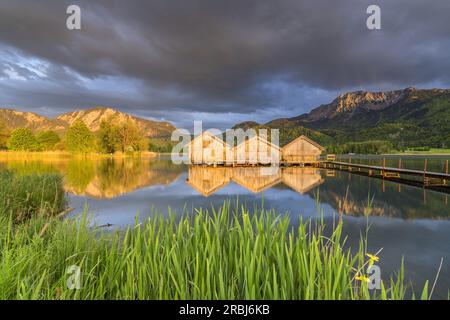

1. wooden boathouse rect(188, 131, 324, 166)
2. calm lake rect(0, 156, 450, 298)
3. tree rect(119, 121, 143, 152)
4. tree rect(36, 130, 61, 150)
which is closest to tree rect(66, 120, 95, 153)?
tree rect(119, 121, 143, 152)

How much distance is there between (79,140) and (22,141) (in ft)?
53.7

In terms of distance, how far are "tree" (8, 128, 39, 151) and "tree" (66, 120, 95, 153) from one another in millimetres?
11896

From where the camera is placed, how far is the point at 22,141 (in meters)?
72.4

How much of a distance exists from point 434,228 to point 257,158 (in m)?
28.2

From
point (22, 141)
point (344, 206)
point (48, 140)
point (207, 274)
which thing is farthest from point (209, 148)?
point (48, 140)

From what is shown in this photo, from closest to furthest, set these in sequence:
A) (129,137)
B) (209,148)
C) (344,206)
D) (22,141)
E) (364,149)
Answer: (344,206), (209,148), (129,137), (22,141), (364,149)

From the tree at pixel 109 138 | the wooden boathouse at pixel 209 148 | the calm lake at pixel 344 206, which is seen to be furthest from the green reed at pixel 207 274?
the tree at pixel 109 138

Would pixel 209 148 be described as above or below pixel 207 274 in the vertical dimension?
above

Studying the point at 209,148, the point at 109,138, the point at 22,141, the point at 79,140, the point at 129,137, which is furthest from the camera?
the point at 22,141

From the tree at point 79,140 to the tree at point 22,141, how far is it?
1190 centimetres

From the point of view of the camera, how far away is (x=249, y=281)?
2.60m

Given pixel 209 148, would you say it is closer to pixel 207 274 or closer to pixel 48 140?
pixel 207 274
